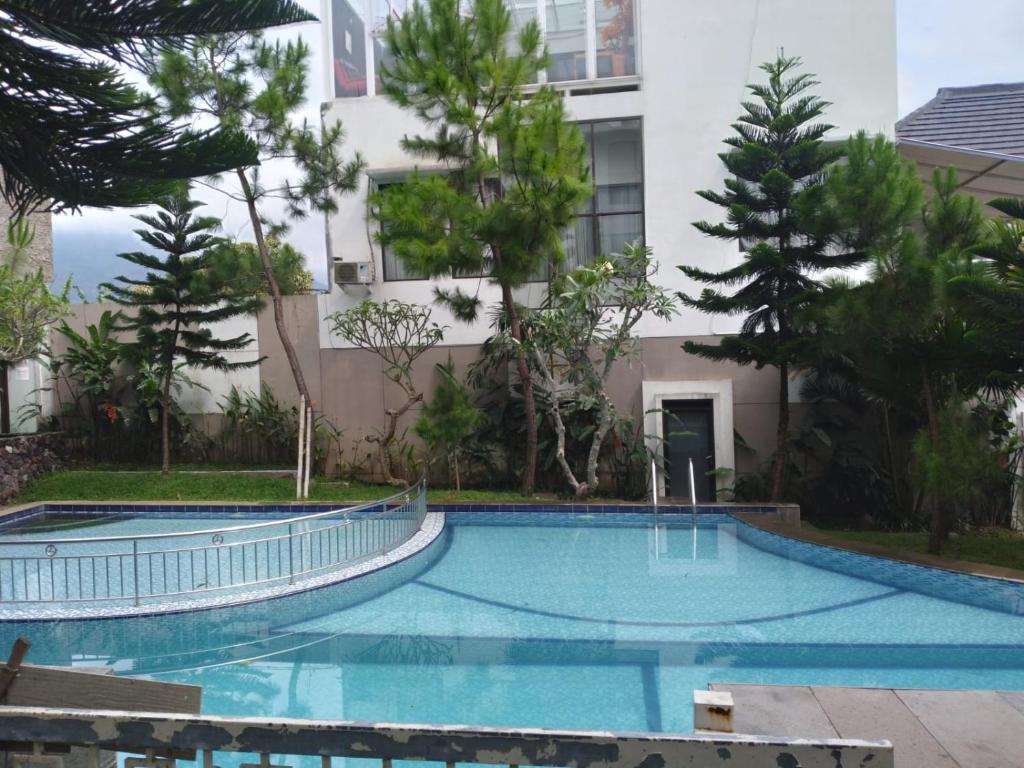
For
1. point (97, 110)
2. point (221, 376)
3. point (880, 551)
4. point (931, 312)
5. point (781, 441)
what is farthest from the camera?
point (221, 376)

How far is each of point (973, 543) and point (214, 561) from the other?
7.90m

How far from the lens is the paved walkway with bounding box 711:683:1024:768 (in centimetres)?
336

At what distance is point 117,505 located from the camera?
1055 centimetres

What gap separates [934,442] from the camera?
7.25 meters

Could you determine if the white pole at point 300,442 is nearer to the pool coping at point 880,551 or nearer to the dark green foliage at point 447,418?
the dark green foliage at point 447,418

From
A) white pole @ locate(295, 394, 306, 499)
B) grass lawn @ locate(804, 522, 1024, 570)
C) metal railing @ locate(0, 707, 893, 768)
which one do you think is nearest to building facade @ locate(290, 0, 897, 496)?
white pole @ locate(295, 394, 306, 499)

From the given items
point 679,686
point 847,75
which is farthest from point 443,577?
point 847,75

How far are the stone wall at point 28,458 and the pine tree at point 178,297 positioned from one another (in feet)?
6.05

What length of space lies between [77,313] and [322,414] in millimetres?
4708

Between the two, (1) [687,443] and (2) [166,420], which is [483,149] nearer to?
(1) [687,443]

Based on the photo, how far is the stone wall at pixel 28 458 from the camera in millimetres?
11148

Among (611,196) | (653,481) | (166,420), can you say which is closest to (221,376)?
(166,420)

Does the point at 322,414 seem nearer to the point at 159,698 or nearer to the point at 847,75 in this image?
the point at 847,75

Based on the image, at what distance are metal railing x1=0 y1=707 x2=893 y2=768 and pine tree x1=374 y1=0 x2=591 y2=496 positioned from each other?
8113mm
